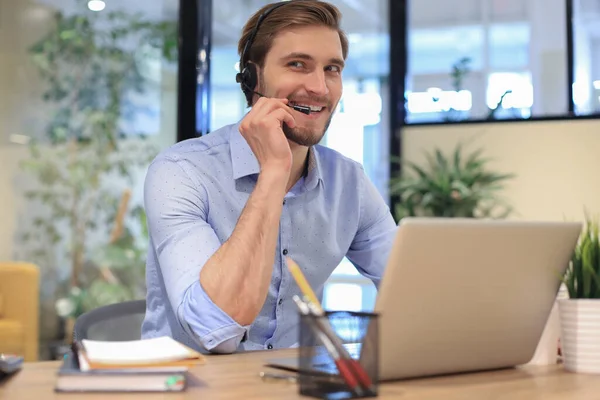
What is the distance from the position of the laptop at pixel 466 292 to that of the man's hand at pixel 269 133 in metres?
0.56

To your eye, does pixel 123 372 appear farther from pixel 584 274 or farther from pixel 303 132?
pixel 303 132

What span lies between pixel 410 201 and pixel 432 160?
12.9 inches

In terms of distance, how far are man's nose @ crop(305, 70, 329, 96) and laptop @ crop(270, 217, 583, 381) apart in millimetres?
864

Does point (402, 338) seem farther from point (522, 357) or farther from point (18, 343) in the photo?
point (18, 343)

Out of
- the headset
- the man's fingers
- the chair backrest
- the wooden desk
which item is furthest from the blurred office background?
the wooden desk

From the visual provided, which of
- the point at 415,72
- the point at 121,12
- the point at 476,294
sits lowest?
the point at 476,294

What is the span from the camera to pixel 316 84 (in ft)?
6.51

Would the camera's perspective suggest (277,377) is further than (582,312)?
No

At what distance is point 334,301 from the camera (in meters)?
4.73

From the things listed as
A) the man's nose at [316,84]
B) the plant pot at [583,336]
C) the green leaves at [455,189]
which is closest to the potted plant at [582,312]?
the plant pot at [583,336]

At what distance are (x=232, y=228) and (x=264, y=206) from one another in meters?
0.24

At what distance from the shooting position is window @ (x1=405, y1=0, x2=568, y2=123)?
4.62m

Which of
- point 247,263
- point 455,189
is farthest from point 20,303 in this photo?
point 247,263

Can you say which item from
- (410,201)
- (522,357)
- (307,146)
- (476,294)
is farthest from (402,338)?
(410,201)
